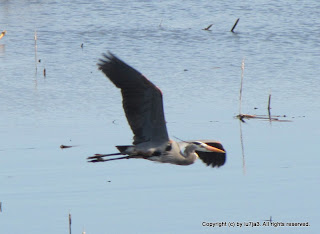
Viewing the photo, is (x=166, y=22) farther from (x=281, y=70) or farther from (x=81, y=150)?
(x=81, y=150)

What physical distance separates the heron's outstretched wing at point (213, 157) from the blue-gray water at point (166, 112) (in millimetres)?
160

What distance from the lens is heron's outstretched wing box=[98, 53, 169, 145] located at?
23.6 feet

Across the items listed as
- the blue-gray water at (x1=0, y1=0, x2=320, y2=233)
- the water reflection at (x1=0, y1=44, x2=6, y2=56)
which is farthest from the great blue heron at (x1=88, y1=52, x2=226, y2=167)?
the water reflection at (x1=0, y1=44, x2=6, y2=56)

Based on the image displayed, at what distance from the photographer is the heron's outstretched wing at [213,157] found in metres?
7.91

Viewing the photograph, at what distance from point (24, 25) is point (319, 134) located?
7.62 metres

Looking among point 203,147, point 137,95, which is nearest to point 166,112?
point 203,147

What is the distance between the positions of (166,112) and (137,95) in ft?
10.1

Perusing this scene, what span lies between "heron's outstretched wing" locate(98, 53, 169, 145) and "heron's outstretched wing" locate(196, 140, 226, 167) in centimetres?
57

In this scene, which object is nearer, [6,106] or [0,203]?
[0,203]

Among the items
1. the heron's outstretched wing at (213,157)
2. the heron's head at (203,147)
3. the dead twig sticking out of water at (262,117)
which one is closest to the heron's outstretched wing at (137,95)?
the heron's head at (203,147)

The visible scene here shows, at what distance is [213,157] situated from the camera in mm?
8047

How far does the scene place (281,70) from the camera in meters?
12.5

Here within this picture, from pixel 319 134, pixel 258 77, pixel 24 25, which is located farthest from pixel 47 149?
pixel 24 25

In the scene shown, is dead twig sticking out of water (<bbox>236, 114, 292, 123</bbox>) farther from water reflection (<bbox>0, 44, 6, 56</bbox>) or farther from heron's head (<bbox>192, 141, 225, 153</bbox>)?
water reflection (<bbox>0, 44, 6, 56</bbox>)
